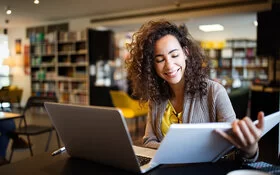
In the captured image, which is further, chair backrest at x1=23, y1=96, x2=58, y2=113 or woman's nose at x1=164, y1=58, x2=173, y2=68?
chair backrest at x1=23, y1=96, x2=58, y2=113

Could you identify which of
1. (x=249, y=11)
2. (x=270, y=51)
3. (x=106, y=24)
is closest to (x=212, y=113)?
(x=270, y=51)

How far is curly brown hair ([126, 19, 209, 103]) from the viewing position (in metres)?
1.36

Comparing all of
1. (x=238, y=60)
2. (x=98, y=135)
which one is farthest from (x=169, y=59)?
(x=238, y=60)

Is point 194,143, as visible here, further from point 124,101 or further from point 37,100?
point 124,101

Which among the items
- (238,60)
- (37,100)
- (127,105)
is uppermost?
(238,60)

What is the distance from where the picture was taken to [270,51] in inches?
190

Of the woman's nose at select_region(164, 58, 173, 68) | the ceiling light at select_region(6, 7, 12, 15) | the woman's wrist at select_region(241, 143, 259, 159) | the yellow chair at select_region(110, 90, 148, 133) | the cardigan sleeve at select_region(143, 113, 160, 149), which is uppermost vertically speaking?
the ceiling light at select_region(6, 7, 12, 15)

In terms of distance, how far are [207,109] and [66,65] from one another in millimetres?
6019

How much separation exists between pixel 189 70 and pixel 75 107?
74cm

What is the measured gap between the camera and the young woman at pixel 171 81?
4.25 ft

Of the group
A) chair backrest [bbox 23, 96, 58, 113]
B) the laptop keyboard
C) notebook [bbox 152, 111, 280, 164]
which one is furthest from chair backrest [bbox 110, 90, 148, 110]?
notebook [bbox 152, 111, 280, 164]

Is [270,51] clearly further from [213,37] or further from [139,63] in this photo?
[213,37]

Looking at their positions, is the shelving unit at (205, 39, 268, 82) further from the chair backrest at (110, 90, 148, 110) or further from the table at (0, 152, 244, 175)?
the table at (0, 152, 244, 175)

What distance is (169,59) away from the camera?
126cm
